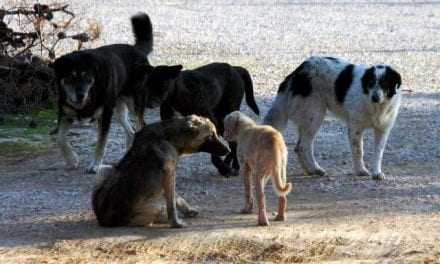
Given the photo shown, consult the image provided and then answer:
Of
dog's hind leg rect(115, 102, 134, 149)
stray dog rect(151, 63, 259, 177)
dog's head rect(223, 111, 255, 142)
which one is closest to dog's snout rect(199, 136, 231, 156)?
dog's head rect(223, 111, 255, 142)

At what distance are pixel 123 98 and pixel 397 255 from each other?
5209 mm

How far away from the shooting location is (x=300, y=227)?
881 centimetres

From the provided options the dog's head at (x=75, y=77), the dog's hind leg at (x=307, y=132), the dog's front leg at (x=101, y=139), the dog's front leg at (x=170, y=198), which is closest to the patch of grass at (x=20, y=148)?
the dog's front leg at (x=101, y=139)

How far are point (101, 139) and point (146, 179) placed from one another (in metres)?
2.83

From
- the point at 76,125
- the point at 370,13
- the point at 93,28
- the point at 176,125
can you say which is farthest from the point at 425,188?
the point at 370,13

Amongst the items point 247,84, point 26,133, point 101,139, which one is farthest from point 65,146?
point 247,84

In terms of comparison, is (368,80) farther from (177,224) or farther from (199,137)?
(177,224)

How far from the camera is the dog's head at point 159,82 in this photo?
1166 centimetres

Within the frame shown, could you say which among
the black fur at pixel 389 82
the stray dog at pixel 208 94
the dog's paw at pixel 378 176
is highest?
the black fur at pixel 389 82

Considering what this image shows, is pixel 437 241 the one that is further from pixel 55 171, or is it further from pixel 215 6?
pixel 215 6

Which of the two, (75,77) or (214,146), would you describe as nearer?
(214,146)

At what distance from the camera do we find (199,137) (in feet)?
30.5

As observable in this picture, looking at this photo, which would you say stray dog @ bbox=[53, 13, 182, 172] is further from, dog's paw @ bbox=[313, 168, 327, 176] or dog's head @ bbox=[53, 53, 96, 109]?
dog's paw @ bbox=[313, 168, 327, 176]

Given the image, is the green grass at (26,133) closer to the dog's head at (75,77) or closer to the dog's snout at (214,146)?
the dog's head at (75,77)
